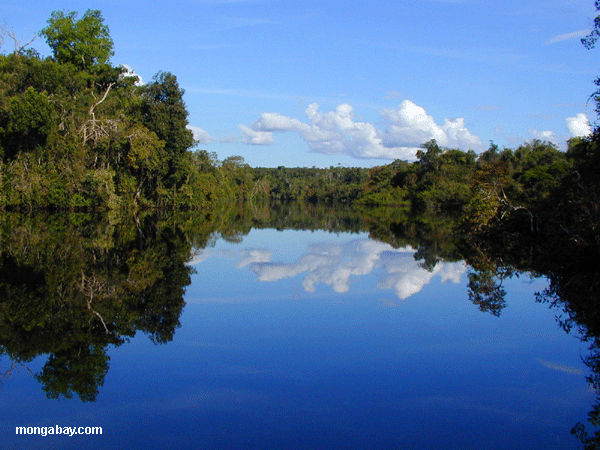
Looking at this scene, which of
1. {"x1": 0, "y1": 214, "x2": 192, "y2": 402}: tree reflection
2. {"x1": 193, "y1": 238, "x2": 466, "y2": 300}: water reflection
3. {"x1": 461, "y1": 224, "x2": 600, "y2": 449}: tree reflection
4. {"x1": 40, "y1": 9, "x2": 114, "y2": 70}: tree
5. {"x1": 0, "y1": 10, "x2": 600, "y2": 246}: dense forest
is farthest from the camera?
{"x1": 40, "y1": 9, "x2": 114, "y2": 70}: tree

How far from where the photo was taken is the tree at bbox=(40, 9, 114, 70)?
131 feet

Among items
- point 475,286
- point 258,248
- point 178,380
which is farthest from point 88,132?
point 178,380

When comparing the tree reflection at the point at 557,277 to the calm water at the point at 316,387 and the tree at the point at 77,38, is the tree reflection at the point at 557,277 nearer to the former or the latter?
the calm water at the point at 316,387

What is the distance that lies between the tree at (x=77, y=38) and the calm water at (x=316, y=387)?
1389 inches

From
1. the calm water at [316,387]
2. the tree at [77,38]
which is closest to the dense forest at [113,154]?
the tree at [77,38]

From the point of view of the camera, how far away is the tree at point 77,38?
3991 centimetres

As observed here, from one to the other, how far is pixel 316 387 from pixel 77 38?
135 feet

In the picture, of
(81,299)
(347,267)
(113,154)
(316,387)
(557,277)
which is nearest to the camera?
(316,387)

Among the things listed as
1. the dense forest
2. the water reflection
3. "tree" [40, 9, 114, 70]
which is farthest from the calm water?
"tree" [40, 9, 114, 70]

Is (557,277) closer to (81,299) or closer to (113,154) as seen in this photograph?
(81,299)

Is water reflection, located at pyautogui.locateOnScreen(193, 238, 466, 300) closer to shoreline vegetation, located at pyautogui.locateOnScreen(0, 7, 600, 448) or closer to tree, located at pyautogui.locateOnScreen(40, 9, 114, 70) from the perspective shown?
shoreline vegetation, located at pyautogui.locateOnScreen(0, 7, 600, 448)

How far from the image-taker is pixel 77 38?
4038cm

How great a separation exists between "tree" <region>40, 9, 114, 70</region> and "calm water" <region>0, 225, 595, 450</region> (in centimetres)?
3528

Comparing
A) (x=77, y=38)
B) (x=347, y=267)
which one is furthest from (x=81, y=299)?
(x=77, y=38)
